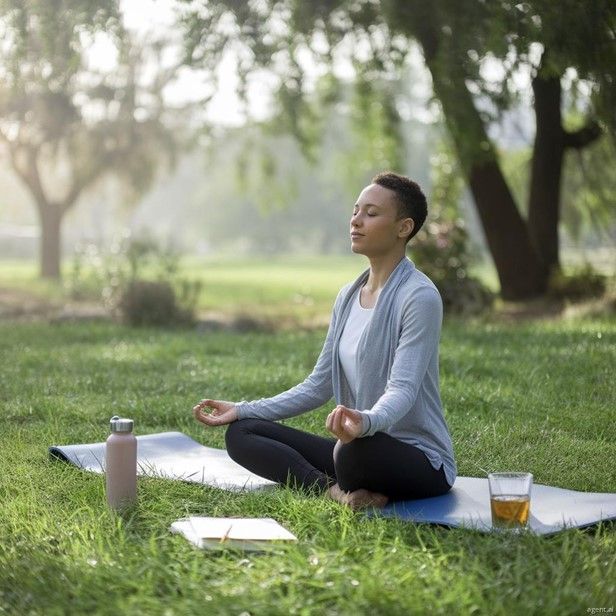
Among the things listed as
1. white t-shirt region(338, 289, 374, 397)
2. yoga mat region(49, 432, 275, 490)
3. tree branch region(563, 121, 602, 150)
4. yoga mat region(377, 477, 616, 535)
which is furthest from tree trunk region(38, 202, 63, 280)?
yoga mat region(377, 477, 616, 535)

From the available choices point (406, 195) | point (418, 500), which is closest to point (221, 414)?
point (418, 500)

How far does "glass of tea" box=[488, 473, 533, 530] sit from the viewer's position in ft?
12.1

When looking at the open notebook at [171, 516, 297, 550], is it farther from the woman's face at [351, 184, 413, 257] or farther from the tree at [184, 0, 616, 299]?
the tree at [184, 0, 616, 299]

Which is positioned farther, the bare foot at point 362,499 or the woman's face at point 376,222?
the woman's face at point 376,222

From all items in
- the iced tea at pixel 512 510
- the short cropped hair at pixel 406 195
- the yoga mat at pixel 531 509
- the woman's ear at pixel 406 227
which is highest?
the short cropped hair at pixel 406 195

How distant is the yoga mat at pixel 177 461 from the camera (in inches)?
185

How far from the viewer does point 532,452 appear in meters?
5.24

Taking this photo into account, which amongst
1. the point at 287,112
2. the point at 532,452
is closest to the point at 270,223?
the point at 287,112

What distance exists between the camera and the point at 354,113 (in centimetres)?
1455

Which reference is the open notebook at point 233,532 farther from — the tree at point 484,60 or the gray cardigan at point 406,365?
the tree at point 484,60

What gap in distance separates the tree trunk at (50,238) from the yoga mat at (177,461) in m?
18.7

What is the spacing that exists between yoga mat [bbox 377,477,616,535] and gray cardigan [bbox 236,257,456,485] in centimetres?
14

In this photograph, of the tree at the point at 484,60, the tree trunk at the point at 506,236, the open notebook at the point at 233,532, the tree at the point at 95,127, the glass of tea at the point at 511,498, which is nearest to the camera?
the open notebook at the point at 233,532

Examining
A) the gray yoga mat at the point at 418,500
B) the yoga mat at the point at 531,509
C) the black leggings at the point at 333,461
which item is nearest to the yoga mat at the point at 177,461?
the gray yoga mat at the point at 418,500
